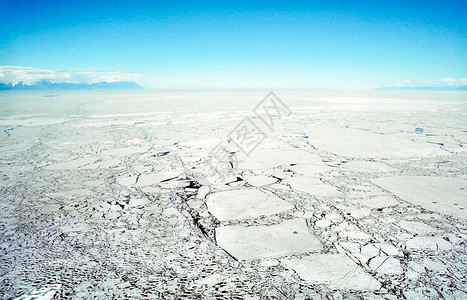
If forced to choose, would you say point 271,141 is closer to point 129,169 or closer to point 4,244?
point 129,169

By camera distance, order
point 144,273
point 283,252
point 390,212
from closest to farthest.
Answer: point 144,273, point 283,252, point 390,212

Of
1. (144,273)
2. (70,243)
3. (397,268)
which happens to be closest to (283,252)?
(397,268)

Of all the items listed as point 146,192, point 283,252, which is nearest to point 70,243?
point 146,192

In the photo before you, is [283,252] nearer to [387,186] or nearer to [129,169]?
[387,186]

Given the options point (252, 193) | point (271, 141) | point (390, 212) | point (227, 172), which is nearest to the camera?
point (390, 212)

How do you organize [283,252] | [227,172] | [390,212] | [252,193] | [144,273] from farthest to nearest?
1. [227,172]
2. [252,193]
3. [390,212]
4. [283,252]
5. [144,273]

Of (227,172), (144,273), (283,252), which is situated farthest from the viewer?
(227,172)

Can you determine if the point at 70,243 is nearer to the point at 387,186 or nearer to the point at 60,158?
the point at 60,158

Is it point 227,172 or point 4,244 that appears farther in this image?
point 227,172

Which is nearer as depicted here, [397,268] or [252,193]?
[397,268]
